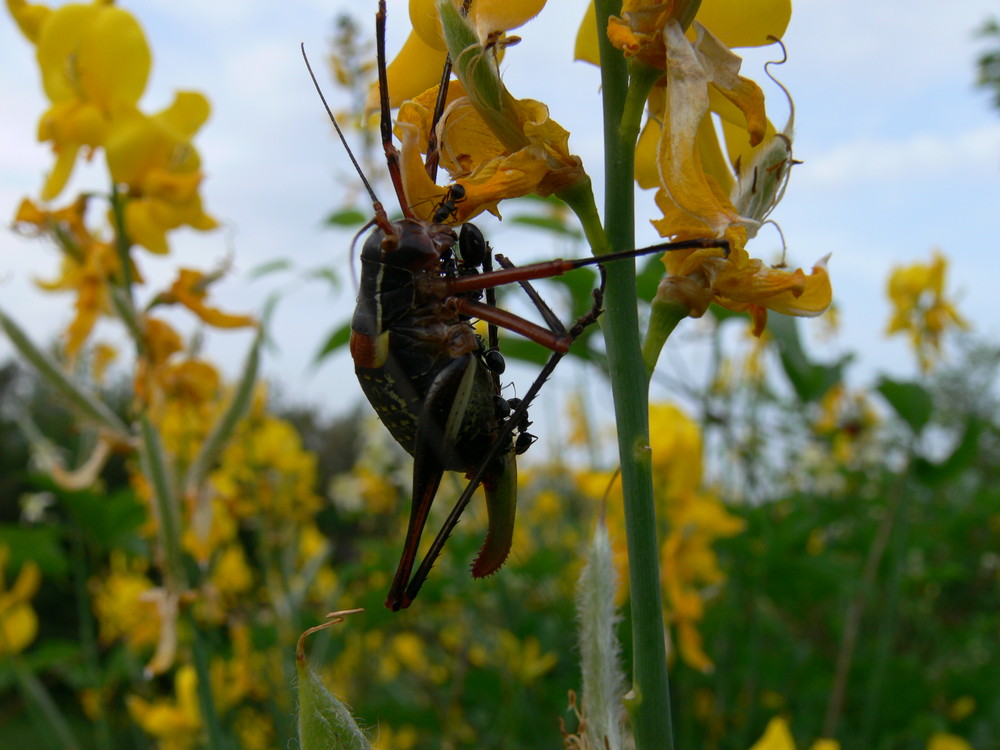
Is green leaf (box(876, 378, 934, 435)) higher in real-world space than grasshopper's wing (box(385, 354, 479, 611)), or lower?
higher

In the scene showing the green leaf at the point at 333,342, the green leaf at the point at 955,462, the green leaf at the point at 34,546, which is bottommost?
the green leaf at the point at 34,546

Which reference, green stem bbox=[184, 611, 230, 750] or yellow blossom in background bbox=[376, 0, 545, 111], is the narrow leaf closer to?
green stem bbox=[184, 611, 230, 750]

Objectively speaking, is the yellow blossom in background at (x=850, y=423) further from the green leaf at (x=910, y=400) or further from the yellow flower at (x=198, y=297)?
the yellow flower at (x=198, y=297)

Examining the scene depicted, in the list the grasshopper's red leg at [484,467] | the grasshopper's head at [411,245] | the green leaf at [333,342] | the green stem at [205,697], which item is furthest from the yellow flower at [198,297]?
the grasshopper's red leg at [484,467]

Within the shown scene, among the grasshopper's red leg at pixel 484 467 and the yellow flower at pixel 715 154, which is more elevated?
the yellow flower at pixel 715 154

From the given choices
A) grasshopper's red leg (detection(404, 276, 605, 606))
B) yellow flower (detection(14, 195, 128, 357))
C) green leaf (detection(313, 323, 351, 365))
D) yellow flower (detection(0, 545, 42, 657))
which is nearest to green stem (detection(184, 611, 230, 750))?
green leaf (detection(313, 323, 351, 365))

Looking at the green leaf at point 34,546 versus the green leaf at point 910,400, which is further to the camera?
the green leaf at point 34,546

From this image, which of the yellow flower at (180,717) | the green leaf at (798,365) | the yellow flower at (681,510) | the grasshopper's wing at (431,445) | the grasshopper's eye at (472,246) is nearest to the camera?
the grasshopper's wing at (431,445)
